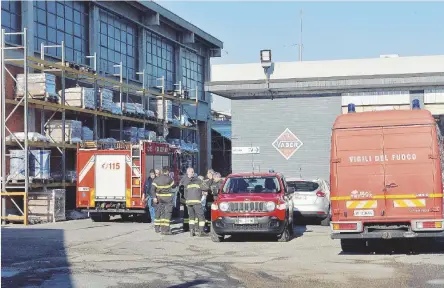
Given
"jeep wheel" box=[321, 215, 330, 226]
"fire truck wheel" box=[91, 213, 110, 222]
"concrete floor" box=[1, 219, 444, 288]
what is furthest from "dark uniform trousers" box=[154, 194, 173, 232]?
"fire truck wheel" box=[91, 213, 110, 222]

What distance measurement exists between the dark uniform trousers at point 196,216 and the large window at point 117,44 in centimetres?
1720

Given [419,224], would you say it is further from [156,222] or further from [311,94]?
[311,94]

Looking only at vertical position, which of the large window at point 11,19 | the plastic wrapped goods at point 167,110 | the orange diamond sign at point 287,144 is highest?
the large window at point 11,19

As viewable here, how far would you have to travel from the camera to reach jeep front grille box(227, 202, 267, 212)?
51.7 feet

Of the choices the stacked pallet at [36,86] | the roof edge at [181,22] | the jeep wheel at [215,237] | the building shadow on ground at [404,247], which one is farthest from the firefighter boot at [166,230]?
the roof edge at [181,22]

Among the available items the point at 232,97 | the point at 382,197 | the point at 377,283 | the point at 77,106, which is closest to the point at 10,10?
the point at 77,106

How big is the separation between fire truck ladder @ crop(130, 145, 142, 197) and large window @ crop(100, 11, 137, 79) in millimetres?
11354

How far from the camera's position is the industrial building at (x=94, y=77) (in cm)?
2492

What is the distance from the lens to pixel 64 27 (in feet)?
99.0

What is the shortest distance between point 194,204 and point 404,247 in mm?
5575

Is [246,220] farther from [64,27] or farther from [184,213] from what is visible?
[64,27]

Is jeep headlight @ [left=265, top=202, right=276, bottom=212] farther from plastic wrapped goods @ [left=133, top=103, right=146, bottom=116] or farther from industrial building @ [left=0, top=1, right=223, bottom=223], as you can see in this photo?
plastic wrapped goods @ [left=133, top=103, right=146, bottom=116]

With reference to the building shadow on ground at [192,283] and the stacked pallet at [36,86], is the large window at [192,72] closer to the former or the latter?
the stacked pallet at [36,86]

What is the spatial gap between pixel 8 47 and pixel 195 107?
859 inches
